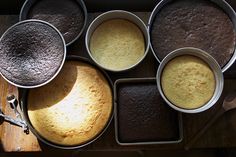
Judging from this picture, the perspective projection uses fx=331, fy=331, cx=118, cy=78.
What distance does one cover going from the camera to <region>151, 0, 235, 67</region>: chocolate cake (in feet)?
3.74

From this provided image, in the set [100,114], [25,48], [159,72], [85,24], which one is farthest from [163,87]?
[25,48]

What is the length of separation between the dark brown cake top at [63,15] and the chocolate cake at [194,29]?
272 mm

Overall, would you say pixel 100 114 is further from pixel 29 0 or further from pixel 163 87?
pixel 29 0

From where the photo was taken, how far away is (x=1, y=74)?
1.08 metres

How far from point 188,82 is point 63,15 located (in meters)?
0.51

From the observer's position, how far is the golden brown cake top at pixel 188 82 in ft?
3.35

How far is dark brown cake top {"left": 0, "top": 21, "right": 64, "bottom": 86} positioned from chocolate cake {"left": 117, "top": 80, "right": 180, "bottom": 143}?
0.25 meters

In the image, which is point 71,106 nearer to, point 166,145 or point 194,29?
point 166,145

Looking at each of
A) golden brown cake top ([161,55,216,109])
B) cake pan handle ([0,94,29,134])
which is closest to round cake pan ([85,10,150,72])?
golden brown cake top ([161,55,216,109])

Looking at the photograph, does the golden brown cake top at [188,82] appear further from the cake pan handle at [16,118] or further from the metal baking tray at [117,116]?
the cake pan handle at [16,118]

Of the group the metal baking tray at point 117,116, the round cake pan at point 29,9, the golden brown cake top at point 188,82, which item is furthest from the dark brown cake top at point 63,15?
the golden brown cake top at point 188,82

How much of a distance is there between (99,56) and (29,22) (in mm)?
265

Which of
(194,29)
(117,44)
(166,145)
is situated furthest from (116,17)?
(166,145)

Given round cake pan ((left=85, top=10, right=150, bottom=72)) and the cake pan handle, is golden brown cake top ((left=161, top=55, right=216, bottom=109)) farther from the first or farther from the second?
the cake pan handle
